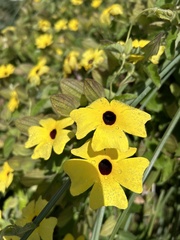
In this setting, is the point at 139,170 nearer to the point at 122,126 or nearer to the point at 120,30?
the point at 122,126

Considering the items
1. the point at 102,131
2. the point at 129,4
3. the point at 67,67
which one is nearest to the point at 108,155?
the point at 102,131

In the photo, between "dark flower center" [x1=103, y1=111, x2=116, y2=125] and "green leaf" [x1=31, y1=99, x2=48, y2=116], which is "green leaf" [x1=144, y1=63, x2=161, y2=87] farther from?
"green leaf" [x1=31, y1=99, x2=48, y2=116]

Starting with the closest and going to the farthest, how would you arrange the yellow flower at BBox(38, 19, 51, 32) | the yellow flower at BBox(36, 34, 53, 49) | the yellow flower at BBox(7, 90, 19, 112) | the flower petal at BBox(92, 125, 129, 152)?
the flower petal at BBox(92, 125, 129, 152) < the yellow flower at BBox(7, 90, 19, 112) < the yellow flower at BBox(36, 34, 53, 49) < the yellow flower at BBox(38, 19, 51, 32)

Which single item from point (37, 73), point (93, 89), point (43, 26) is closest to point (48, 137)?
point (93, 89)

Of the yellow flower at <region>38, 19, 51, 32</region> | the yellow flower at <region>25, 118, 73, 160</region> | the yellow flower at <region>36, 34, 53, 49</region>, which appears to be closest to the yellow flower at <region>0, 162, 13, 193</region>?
the yellow flower at <region>25, 118, 73, 160</region>

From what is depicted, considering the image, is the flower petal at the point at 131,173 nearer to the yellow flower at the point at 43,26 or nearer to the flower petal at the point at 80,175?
the flower petal at the point at 80,175

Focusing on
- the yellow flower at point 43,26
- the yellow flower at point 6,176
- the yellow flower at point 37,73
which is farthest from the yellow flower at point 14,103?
the yellow flower at point 43,26
